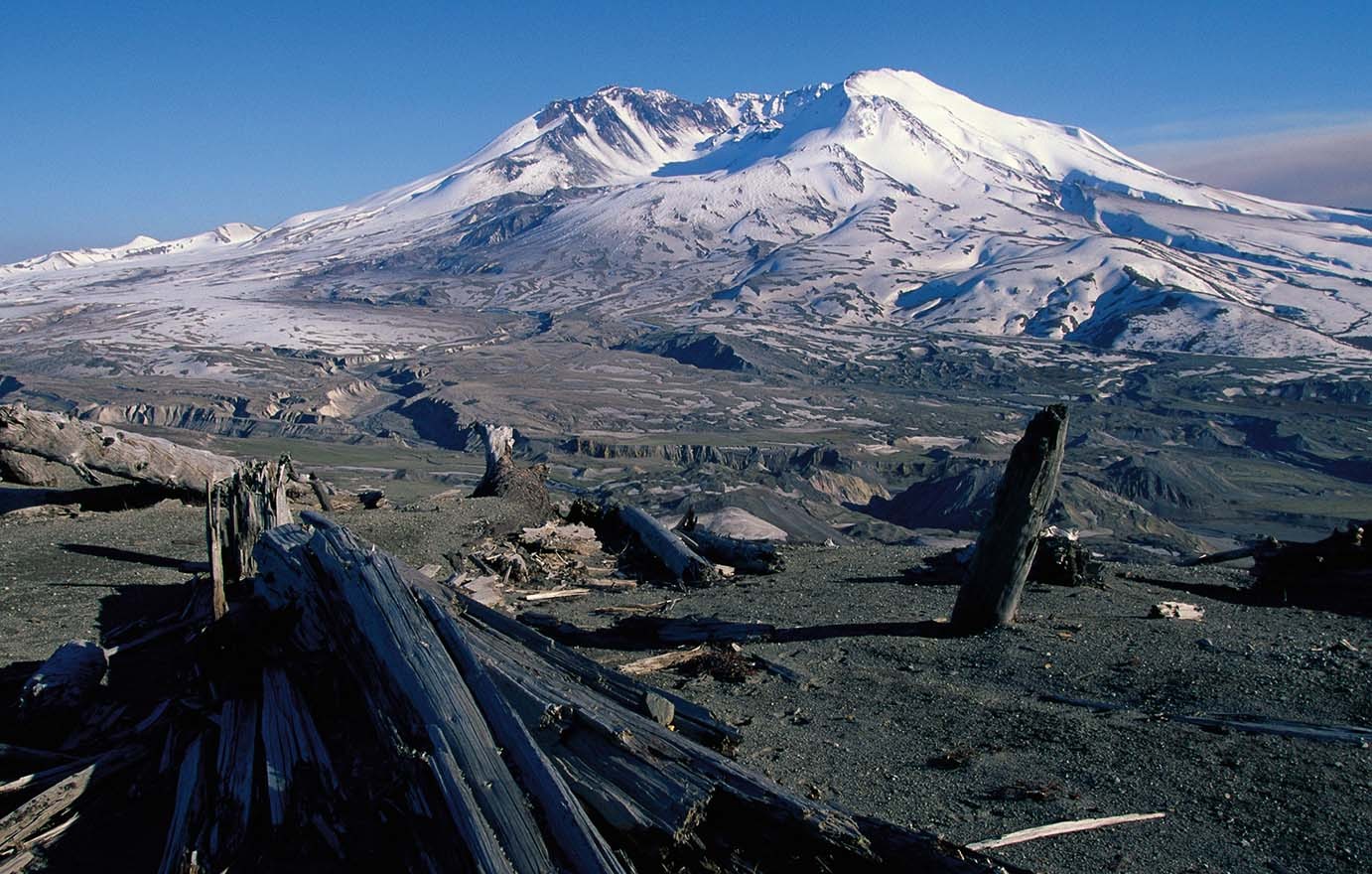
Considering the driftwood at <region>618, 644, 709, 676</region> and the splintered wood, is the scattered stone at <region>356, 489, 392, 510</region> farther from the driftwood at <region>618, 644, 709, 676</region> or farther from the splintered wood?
the splintered wood

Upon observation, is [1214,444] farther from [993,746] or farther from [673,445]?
[993,746]

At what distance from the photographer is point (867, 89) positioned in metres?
190

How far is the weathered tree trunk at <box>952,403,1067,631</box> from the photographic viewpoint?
22.1ft

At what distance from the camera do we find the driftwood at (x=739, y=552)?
31.2 ft

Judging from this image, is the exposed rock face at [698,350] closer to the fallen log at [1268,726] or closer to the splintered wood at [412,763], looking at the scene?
the fallen log at [1268,726]

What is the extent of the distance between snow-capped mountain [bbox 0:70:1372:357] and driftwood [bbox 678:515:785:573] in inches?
3234

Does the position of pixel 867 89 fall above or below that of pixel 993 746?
above

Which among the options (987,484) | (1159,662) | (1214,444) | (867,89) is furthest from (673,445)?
(867,89)

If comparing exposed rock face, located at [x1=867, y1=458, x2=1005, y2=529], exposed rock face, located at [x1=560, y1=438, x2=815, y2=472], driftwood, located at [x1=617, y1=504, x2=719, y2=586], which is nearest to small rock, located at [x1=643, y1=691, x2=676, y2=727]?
driftwood, located at [x1=617, y1=504, x2=719, y2=586]

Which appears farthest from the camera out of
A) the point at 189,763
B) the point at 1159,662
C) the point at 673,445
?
the point at 673,445

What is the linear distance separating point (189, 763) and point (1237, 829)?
4308 millimetres

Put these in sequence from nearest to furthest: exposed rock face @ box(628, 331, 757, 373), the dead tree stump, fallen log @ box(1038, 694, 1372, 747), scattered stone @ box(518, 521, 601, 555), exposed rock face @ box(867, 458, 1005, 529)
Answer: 1. fallen log @ box(1038, 694, 1372, 747)
2. the dead tree stump
3. scattered stone @ box(518, 521, 601, 555)
4. exposed rock face @ box(867, 458, 1005, 529)
5. exposed rock face @ box(628, 331, 757, 373)

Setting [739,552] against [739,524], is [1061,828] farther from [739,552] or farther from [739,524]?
[739,524]

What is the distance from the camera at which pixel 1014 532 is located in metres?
6.83
